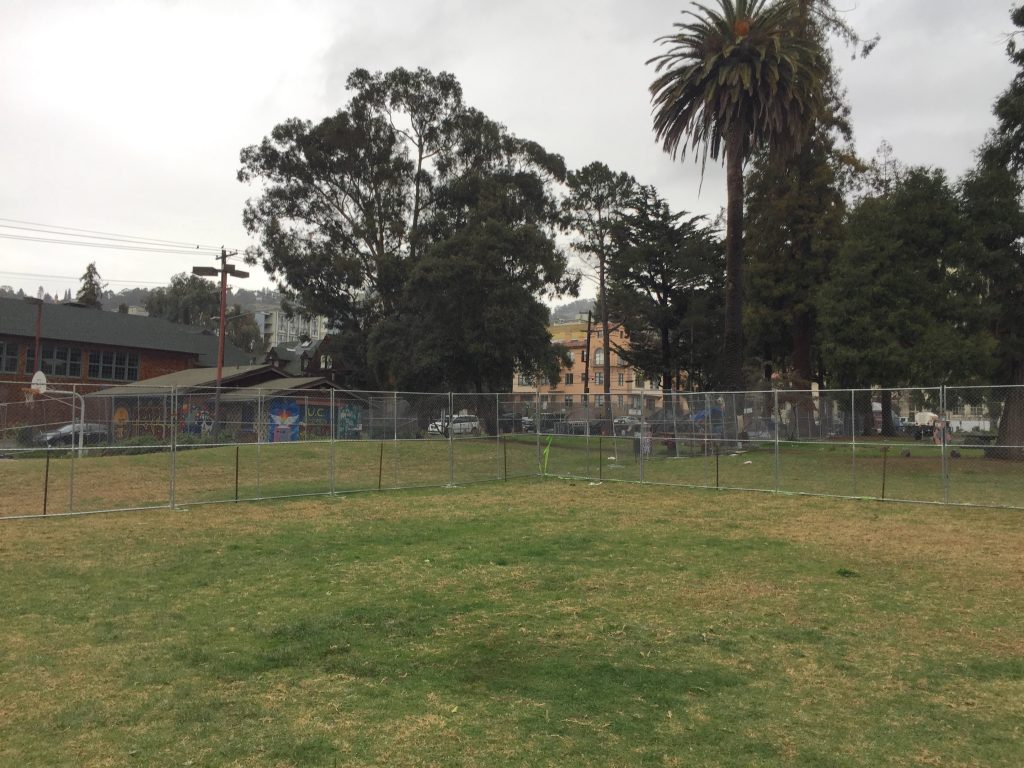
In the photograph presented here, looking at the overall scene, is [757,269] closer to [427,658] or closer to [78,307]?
[427,658]

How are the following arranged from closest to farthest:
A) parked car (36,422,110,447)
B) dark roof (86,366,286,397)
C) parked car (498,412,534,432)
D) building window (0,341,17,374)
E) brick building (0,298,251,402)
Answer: parked car (36,422,110,447)
parked car (498,412,534,432)
dark roof (86,366,286,397)
building window (0,341,17,374)
brick building (0,298,251,402)

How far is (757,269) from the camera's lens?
40.1 metres

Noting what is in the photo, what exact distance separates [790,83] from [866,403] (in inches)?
539

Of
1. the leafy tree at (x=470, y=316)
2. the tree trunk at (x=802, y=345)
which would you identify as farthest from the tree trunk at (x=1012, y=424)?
the leafy tree at (x=470, y=316)

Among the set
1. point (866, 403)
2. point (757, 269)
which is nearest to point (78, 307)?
point (757, 269)

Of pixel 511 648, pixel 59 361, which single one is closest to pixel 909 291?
pixel 511 648

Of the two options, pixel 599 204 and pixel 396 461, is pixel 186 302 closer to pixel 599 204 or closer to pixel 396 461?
pixel 599 204

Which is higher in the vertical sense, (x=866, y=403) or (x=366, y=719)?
(x=866, y=403)

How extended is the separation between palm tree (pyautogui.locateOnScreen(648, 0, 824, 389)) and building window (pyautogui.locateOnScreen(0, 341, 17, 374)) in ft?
141

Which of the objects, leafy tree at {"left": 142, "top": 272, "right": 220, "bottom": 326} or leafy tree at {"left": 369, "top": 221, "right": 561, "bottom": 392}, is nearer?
leafy tree at {"left": 369, "top": 221, "right": 561, "bottom": 392}

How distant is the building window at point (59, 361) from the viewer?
48.2m

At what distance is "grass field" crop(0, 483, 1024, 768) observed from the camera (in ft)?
15.2

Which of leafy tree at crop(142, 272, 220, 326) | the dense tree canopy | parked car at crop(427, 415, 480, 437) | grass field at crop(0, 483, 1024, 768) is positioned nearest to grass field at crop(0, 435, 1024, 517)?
parked car at crop(427, 415, 480, 437)

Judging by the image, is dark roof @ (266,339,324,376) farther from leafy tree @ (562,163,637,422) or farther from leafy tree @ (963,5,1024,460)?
leafy tree @ (963,5,1024,460)
